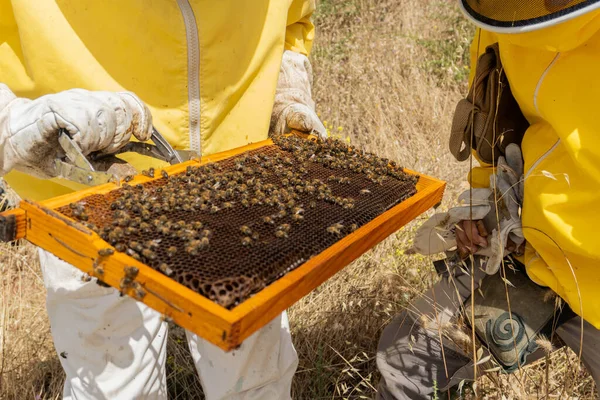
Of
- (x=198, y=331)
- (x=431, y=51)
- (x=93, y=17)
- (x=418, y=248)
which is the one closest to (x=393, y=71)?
(x=431, y=51)

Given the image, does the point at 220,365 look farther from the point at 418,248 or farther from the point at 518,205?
the point at 518,205

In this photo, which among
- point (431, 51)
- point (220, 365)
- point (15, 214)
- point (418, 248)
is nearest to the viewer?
point (15, 214)

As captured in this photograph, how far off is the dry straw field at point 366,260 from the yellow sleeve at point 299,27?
4.81 ft

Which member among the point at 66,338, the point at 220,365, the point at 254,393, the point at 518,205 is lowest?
the point at 254,393

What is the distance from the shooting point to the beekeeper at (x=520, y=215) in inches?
77.2

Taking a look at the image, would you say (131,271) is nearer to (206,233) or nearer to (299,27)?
(206,233)

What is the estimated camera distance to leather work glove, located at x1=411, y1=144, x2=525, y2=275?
2348 millimetres

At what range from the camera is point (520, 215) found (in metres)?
2.36

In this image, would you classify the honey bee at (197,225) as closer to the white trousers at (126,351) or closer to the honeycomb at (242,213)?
the honeycomb at (242,213)

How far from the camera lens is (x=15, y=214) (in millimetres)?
1692


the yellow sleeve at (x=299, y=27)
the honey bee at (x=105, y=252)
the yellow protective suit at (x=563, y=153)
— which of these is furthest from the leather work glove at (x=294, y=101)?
the honey bee at (x=105, y=252)

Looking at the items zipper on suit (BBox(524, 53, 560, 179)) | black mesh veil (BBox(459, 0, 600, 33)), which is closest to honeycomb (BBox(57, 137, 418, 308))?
zipper on suit (BBox(524, 53, 560, 179))

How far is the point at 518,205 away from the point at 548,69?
2.03ft

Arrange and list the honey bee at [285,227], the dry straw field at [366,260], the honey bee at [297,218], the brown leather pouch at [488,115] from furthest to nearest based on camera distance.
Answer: the dry straw field at [366,260], the brown leather pouch at [488,115], the honey bee at [297,218], the honey bee at [285,227]
